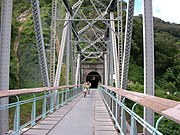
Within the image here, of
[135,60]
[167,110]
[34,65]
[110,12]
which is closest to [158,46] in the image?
[135,60]

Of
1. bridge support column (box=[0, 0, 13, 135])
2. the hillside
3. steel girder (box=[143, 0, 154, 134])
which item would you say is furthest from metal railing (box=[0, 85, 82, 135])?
the hillside

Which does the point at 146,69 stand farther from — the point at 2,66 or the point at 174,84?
the point at 174,84

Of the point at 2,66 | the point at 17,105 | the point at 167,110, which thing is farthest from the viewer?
the point at 2,66

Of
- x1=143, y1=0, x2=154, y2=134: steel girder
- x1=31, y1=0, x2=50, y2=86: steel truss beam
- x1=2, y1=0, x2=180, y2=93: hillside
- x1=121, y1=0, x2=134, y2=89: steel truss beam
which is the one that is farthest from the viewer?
x1=2, y1=0, x2=180, y2=93: hillside

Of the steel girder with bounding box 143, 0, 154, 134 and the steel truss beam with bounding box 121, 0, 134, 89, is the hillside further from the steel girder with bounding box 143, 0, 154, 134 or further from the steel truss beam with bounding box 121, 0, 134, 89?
the steel girder with bounding box 143, 0, 154, 134

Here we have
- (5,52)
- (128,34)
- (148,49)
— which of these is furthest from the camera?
(128,34)

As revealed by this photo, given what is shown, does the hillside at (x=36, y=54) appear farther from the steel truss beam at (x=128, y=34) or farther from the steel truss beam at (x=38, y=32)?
the steel truss beam at (x=38, y=32)

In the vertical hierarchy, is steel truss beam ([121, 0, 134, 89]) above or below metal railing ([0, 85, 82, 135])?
above

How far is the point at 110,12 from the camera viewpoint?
21594 mm

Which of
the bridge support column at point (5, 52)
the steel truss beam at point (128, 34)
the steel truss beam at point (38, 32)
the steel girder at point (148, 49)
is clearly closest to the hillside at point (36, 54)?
the steel truss beam at point (128, 34)

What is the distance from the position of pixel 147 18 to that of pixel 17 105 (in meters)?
3.19

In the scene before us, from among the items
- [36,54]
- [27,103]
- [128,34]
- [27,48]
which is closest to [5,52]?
[27,103]

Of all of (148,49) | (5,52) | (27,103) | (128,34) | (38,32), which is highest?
(128,34)

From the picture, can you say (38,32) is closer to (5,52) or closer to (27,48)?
(5,52)
